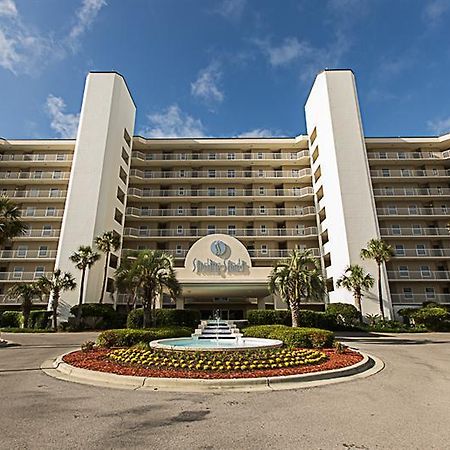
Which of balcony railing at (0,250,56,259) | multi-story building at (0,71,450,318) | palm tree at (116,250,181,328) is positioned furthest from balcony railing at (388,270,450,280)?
balcony railing at (0,250,56,259)

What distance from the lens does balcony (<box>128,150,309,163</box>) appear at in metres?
48.9

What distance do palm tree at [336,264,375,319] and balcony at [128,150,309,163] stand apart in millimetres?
21204

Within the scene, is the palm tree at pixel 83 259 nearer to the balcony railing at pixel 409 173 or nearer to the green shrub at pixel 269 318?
the green shrub at pixel 269 318

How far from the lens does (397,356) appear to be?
592 inches

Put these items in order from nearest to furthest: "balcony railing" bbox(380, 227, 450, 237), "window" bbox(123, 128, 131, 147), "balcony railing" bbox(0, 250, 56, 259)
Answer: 1. "balcony railing" bbox(0, 250, 56, 259)
2. "balcony railing" bbox(380, 227, 450, 237)
3. "window" bbox(123, 128, 131, 147)

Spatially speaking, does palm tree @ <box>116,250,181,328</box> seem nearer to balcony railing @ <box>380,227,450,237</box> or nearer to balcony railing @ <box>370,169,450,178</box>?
balcony railing @ <box>380,227,450,237</box>

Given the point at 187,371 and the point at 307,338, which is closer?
the point at 187,371

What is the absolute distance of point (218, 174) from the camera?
49.2m

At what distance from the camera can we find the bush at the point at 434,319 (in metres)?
30.4

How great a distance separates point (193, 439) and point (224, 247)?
26.7 meters

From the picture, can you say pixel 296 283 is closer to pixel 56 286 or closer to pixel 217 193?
pixel 56 286

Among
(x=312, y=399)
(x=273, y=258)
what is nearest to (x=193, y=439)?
(x=312, y=399)

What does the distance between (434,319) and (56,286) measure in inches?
1480

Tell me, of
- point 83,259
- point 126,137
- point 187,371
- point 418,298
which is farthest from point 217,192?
point 187,371
